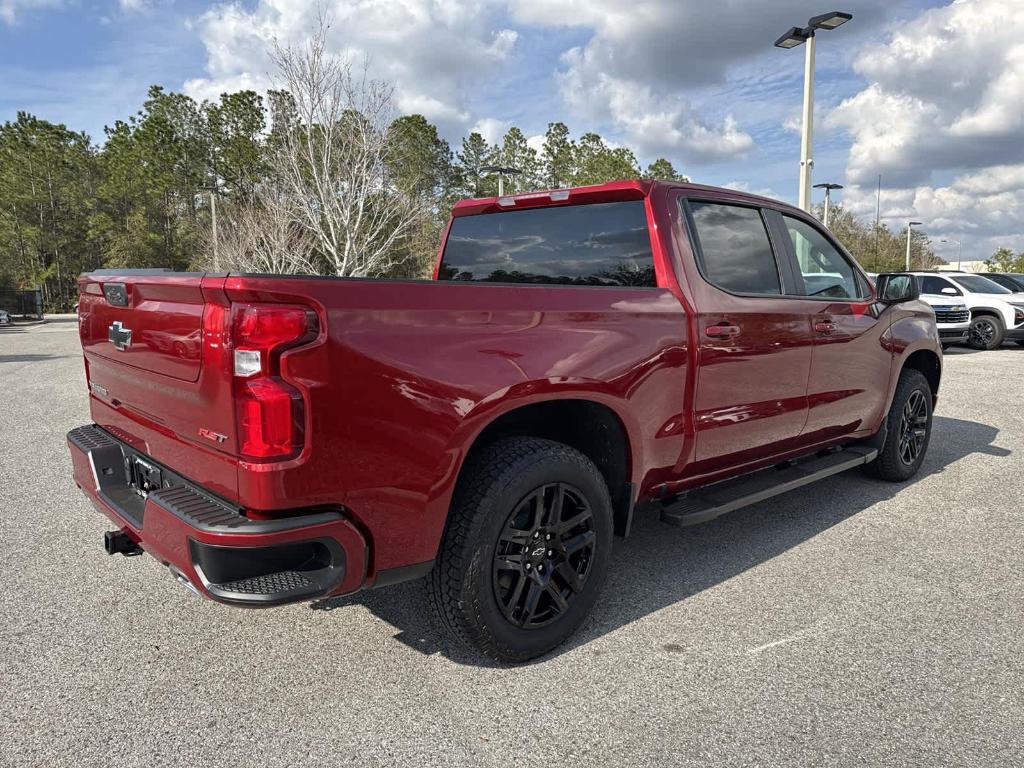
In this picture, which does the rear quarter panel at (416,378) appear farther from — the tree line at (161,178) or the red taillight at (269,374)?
the tree line at (161,178)

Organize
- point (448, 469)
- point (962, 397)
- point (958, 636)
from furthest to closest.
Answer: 1. point (962, 397)
2. point (958, 636)
3. point (448, 469)

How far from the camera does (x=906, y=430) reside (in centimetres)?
525

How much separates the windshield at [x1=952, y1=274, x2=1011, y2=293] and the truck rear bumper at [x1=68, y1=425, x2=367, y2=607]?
17465 mm

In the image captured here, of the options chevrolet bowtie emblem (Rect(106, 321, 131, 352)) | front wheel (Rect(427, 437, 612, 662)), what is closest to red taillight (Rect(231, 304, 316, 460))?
front wheel (Rect(427, 437, 612, 662))

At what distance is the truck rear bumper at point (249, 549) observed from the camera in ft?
7.01

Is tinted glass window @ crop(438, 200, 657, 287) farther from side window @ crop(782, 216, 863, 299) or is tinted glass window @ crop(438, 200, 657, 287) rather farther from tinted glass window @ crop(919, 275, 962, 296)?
tinted glass window @ crop(919, 275, 962, 296)

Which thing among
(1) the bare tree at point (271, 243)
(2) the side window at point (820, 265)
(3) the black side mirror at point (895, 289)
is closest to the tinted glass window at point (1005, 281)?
(3) the black side mirror at point (895, 289)

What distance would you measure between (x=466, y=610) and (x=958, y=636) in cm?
209

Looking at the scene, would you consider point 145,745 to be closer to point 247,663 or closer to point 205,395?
point 247,663

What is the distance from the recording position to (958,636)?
9.93 feet

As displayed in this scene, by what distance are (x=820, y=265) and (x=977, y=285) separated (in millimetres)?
14565

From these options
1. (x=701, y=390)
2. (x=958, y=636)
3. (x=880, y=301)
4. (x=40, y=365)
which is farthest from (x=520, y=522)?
(x=40, y=365)

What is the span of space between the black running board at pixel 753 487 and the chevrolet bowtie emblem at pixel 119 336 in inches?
93.8

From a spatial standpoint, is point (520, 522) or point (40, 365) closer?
point (520, 522)
